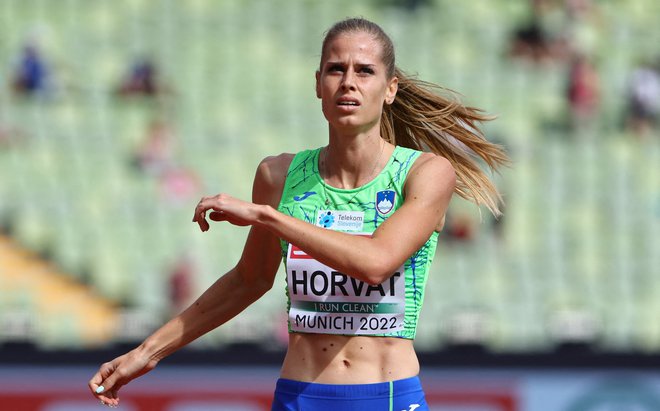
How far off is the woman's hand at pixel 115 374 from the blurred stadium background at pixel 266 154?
14.2 ft

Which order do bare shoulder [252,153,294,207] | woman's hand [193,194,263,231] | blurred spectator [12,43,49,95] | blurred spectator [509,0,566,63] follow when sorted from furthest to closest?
1. blurred spectator [509,0,566,63]
2. blurred spectator [12,43,49,95]
3. bare shoulder [252,153,294,207]
4. woman's hand [193,194,263,231]

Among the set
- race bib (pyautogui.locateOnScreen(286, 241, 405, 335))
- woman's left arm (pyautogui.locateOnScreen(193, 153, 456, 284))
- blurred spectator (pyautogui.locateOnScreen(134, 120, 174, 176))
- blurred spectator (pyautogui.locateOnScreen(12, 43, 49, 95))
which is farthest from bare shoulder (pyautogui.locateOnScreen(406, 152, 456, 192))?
blurred spectator (pyautogui.locateOnScreen(12, 43, 49, 95))

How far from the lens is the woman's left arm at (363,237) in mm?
3162

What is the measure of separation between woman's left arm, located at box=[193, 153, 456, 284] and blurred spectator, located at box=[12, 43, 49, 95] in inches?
314

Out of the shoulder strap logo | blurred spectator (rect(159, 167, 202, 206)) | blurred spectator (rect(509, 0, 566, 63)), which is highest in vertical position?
blurred spectator (rect(509, 0, 566, 63))

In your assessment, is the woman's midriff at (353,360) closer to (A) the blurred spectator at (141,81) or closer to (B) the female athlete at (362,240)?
(B) the female athlete at (362,240)

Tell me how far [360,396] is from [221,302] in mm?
641

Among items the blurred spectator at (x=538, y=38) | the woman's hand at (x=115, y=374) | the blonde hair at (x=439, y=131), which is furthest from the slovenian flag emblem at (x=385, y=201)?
the blurred spectator at (x=538, y=38)

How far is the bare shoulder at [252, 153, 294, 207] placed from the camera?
381 centimetres

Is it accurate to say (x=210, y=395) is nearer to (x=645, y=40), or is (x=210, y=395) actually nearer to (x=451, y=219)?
(x=451, y=219)

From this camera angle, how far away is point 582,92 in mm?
11086

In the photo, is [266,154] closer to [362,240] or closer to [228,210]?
[362,240]

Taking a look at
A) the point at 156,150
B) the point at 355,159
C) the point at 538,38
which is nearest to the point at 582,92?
the point at 538,38

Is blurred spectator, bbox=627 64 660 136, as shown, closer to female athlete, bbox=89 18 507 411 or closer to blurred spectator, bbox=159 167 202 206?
blurred spectator, bbox=159 167 202 206
